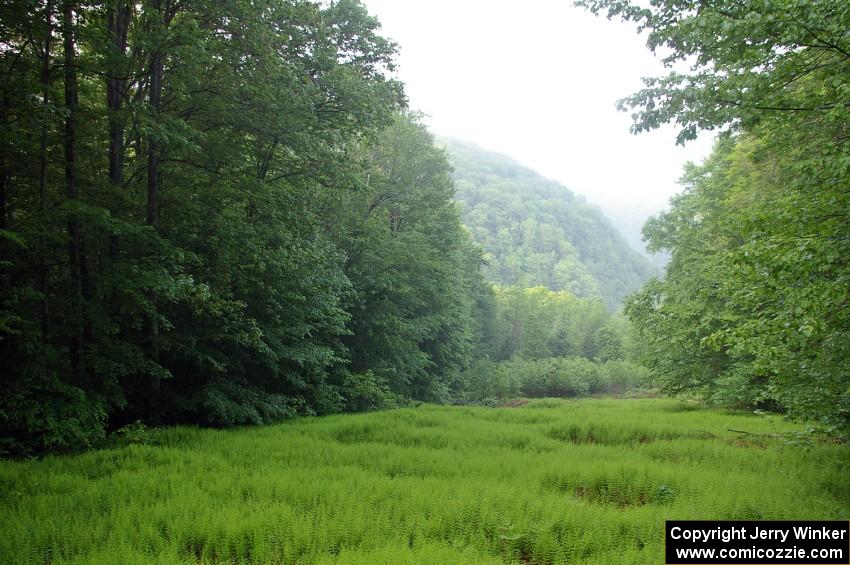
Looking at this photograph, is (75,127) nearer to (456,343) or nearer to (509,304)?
(456,343)

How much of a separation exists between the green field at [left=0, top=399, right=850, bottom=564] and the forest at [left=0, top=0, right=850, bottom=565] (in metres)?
0.05

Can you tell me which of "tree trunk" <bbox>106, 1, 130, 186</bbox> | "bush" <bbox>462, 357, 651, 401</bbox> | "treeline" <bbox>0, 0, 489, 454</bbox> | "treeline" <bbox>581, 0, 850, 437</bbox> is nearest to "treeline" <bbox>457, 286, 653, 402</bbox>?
"bush" <bbox>462, 357, 651, 401</bbox>

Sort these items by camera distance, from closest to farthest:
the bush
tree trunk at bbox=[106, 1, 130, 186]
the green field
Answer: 1. the green field
2. tree trunk at bbox=[106, 1, 130, 186]
3. the bush

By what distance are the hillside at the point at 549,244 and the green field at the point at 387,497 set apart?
112099 millimetres

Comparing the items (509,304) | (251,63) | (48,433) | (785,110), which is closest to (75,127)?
(251,63)

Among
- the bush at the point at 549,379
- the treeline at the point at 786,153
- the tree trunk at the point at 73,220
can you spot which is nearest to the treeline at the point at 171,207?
the tree trunk at the point at 73,220

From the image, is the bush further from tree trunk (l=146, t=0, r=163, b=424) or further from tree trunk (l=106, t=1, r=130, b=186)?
tree trunk (l=106, t=1, r=130, b=186)

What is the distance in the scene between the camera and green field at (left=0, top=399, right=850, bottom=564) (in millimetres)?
5023

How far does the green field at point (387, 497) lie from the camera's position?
5.02 m

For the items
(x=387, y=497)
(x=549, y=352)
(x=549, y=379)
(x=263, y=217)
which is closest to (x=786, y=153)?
(x=387, y=497)

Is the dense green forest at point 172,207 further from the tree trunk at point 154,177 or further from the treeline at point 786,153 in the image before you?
the treeline at point 786,153

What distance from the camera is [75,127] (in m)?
10.1

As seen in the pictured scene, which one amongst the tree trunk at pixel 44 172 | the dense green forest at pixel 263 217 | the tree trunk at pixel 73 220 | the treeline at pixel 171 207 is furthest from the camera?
the tree trunk at pixel 73 220

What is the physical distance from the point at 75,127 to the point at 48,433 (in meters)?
6.07
